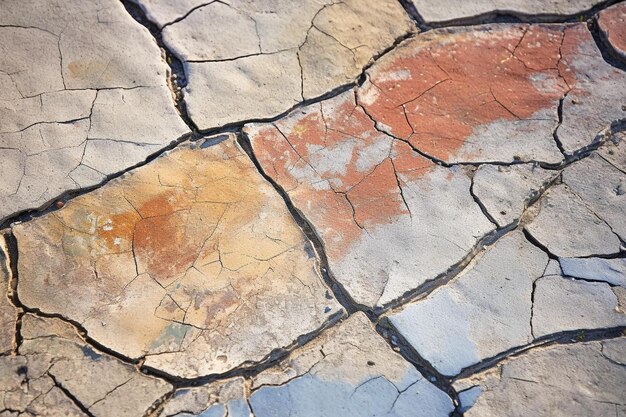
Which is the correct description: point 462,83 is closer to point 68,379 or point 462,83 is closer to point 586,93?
point 586,93

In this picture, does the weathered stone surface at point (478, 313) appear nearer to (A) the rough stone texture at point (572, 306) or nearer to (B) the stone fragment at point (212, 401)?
(A) the rough stone texture at point (572, 306)

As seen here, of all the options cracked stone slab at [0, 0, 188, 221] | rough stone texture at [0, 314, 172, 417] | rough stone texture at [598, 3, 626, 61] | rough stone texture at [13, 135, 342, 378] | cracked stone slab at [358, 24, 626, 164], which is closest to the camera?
rough stone texture at [0, 314, 172, 417]

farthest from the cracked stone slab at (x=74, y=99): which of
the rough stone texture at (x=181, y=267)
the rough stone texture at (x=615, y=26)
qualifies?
the rough stone texture at (x=615, y=26)

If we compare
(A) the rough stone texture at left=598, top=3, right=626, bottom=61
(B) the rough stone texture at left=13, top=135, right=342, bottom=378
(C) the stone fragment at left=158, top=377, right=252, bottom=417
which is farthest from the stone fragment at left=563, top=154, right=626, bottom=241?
(C) the stone fragment at left=158, top=377, right=252, bottom=417

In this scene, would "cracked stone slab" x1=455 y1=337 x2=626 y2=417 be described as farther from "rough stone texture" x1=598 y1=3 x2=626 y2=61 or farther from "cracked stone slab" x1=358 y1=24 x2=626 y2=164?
"rough stone texture" x1=598 y1=3 x2=626 y2=61

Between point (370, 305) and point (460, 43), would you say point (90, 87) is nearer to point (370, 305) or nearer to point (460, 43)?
point (370, 305)

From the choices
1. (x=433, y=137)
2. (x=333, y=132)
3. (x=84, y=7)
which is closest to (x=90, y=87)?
(x=84, y=7)
